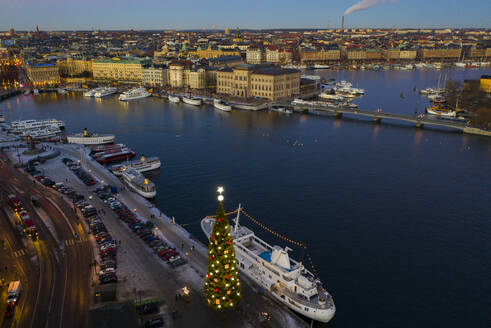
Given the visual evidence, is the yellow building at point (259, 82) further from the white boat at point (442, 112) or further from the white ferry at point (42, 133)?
the white ferry at point (42, 133)

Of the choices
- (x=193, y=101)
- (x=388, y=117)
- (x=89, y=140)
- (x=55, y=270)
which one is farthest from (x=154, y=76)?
(x=55, y=270)

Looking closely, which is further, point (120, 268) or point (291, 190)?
point (291, 190)

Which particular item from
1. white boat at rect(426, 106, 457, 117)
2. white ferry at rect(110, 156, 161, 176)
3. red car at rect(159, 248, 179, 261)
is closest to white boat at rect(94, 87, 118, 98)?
white ferry at rect(110, 156, 161, 176)

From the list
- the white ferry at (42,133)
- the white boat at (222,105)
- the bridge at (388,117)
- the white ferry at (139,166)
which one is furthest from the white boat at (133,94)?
the white ferry at (139,166)

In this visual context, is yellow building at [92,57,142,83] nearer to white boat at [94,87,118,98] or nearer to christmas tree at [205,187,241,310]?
white boat at [94,87,118,98]

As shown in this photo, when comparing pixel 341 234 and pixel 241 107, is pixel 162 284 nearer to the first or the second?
pixel 341 234

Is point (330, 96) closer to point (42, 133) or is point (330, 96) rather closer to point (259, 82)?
point (259, 82)

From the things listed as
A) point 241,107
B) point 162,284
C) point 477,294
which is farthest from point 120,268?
point 241,107
